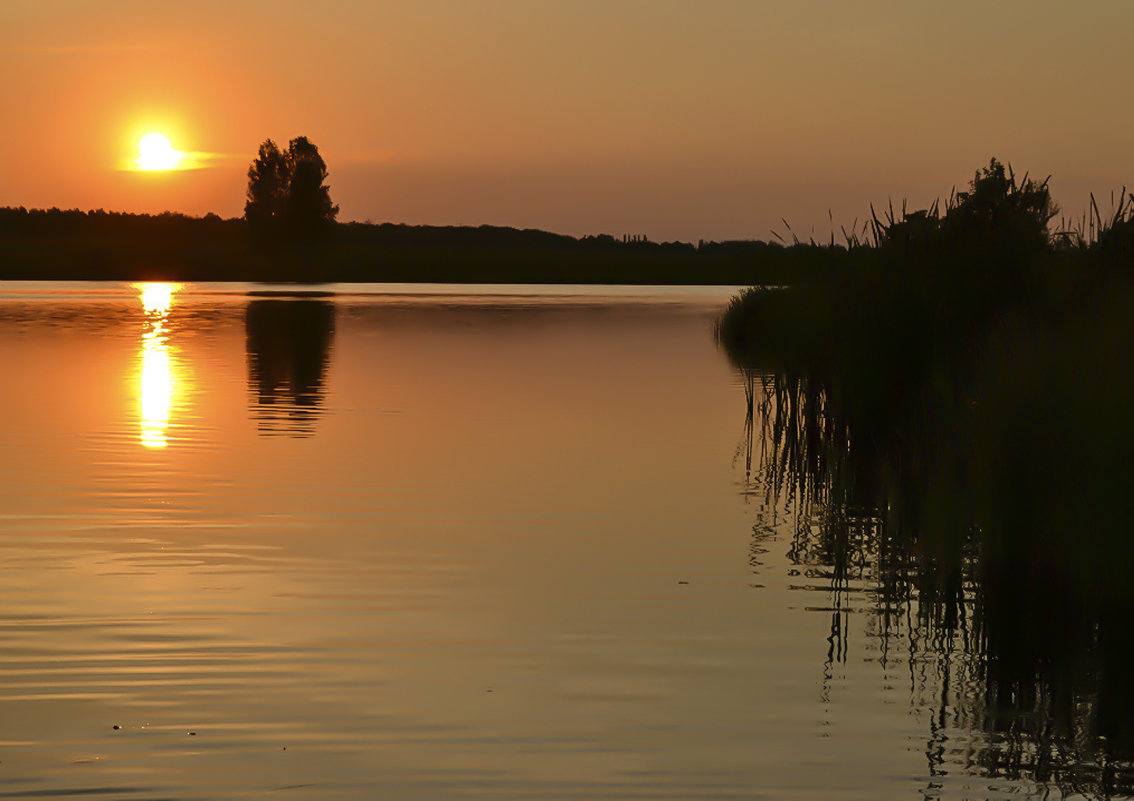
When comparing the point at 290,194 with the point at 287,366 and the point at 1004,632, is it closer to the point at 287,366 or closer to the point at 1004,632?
the point at 287,366

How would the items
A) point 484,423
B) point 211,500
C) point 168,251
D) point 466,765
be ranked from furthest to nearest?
point 168,251 → point 484,423 → point 211,500 → point 466,765

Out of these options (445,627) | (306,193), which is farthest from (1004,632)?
(306,193)

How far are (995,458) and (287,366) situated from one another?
2245 cm

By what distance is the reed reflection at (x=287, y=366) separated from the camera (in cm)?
1992

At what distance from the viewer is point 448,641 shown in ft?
27.8

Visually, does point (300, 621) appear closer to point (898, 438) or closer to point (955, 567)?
point (955, 567)

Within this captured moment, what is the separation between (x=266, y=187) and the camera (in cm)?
11788

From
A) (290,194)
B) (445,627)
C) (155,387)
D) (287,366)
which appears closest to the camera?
(445,627)

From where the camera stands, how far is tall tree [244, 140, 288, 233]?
117312mm

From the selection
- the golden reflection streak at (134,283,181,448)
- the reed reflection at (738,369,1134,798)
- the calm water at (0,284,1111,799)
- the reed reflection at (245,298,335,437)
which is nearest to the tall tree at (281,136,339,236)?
the reed reflection at (245,298,335,437)

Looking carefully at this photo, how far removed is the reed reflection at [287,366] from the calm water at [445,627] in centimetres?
48

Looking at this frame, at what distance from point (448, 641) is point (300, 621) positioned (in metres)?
1.07

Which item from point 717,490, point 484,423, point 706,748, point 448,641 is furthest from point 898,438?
point 484,423

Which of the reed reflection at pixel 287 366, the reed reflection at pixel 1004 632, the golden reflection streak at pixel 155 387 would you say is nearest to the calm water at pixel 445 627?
the reed reflection at pixel 1004 632
